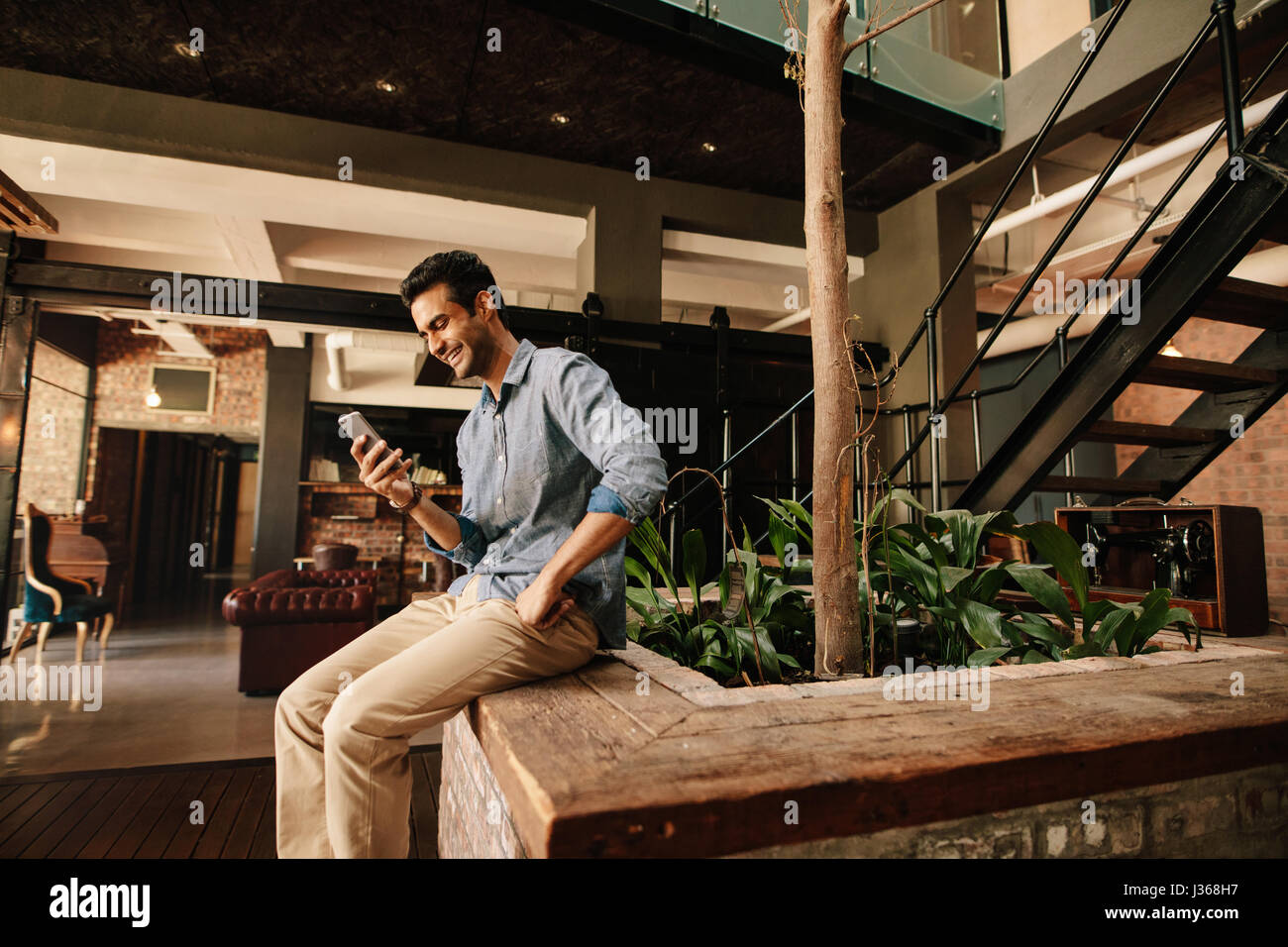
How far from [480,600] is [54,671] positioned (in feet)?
19.0

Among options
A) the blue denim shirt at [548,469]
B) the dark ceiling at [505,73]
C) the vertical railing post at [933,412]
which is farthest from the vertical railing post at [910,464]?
the blue denim shirt at [548,469]

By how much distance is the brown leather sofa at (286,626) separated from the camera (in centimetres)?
447

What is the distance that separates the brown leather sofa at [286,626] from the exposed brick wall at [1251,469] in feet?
21.4

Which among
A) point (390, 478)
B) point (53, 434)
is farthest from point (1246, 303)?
point (53, 434)

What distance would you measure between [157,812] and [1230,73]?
456 cm

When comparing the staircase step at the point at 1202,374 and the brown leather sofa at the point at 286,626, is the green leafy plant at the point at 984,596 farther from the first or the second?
the brown leather sofa at the point at 286,626

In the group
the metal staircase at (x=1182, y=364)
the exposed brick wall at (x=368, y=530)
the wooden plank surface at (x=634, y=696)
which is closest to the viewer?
the wooden plank surface at (x=634, y=696)

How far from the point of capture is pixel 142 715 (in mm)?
3945

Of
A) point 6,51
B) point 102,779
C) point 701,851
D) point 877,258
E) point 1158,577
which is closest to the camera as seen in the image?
point 701,851

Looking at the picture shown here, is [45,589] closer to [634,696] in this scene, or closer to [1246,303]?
[634,696]

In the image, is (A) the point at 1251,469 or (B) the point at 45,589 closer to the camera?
(B) the point at 45,589

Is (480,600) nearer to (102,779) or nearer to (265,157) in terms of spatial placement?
(102,779)

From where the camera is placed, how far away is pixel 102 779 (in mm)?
2848
